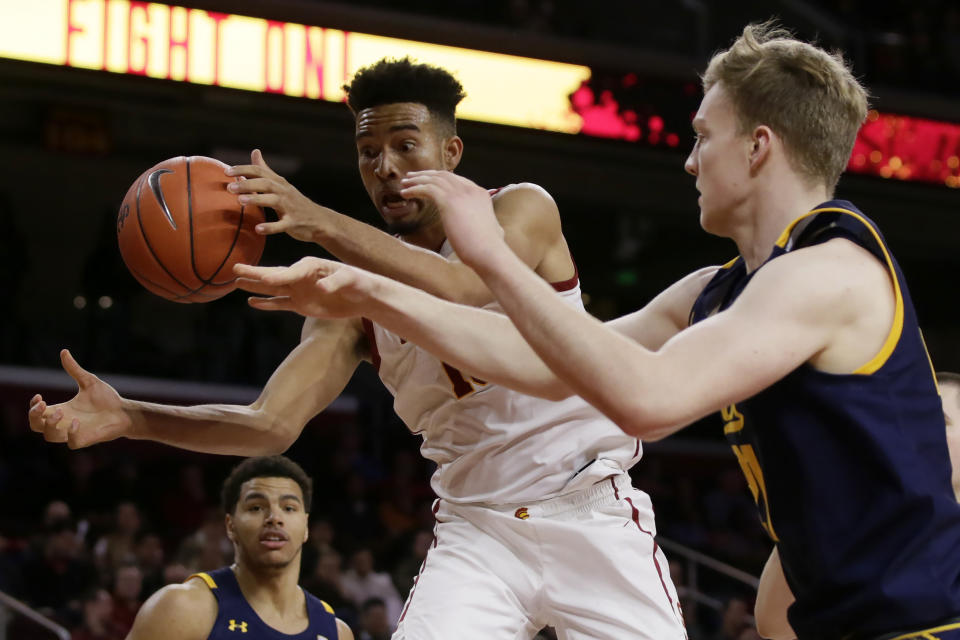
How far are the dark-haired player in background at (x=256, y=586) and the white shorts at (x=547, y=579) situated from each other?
5.49ft

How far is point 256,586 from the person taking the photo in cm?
472

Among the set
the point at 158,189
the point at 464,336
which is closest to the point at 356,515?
the point at 158,189

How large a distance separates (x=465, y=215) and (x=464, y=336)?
276 millimetres

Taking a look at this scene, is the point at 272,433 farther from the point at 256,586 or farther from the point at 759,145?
the point at 759,145

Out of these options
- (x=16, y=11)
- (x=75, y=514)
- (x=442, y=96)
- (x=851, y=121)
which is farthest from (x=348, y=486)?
(x=851, y=121)

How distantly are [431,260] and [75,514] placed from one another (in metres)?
6.74

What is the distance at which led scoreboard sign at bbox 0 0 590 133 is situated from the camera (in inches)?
278

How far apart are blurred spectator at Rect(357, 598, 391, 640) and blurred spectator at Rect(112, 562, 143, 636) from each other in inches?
53.1

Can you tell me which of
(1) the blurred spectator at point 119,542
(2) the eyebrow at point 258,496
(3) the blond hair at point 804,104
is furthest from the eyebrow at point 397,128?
(1) the blurred spectator at point 119,542

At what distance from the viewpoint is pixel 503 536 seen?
313 centimetres

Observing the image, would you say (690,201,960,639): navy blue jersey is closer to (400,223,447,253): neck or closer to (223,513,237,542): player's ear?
(400,223,447,253): neck

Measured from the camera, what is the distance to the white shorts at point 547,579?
299 cm

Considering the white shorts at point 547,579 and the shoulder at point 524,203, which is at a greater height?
the shoulder at point 524,203

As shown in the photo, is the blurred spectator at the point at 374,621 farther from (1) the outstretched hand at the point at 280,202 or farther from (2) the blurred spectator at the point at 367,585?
(1) the outstretched hand at the point at 280,202
